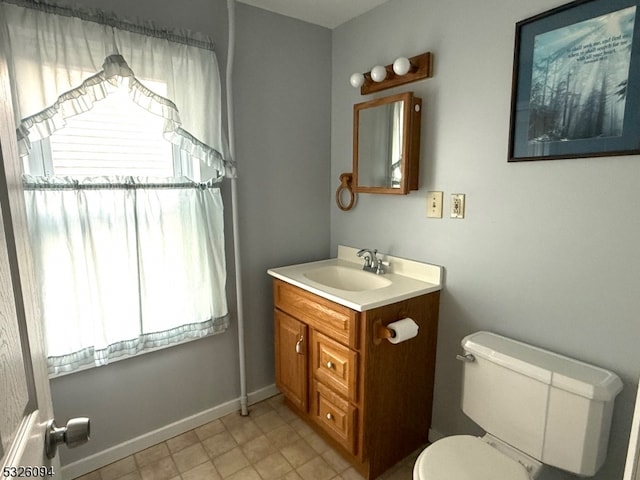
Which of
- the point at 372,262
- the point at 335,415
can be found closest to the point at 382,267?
the point at 372,262

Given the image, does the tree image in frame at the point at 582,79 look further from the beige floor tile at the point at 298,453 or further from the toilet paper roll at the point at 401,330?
the beige floor tile at the point at 298,453

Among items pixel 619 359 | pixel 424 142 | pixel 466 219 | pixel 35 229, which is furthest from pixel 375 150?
pixel 35 229

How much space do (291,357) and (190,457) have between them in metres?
0.72

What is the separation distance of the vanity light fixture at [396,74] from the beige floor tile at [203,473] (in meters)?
2.14

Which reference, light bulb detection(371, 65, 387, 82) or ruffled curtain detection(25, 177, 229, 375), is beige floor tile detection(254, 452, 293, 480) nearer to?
ruffled curtain detection(25, 177, 229, 375)

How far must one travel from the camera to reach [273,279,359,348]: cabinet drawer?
63.7 inches

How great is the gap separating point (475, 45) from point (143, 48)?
1495 mm

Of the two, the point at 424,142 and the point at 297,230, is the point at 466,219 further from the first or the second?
the point at 297,230

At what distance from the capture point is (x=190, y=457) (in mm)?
1875

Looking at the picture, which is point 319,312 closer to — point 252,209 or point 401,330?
point 401,330

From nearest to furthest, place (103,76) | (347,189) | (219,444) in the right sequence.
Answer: (103,76)
(219,444)
(347,189)

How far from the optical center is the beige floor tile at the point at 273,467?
1761 mm

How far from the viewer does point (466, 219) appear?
1.70 m

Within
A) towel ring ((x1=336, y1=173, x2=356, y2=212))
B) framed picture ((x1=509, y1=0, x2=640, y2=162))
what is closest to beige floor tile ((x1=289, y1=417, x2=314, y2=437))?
towel ring ((x1=336, y1=173, x2=356, y2=212))
